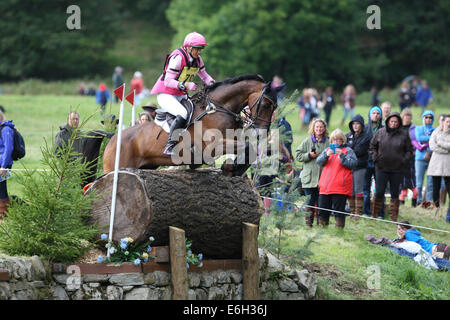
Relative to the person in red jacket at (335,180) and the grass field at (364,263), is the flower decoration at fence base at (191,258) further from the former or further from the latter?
the person in red jacket at (335,180)

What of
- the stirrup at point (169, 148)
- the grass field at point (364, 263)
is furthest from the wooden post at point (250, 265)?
the stirrup at point (169, 148)

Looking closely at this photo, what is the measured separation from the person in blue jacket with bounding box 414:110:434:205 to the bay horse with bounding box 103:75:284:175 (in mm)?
5891

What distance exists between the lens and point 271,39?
44281 millimetres

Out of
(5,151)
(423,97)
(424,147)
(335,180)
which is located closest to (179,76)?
(5,151)

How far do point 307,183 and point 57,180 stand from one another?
510 cm

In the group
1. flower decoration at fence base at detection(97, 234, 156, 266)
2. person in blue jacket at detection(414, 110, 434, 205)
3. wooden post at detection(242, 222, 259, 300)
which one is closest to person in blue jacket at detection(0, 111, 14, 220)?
flower decoration at fence base at detection(97, 234, 156, 266)

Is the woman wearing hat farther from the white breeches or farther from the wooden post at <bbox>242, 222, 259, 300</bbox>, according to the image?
the wooden post at <bbox>242, 222, 259, 300</bbox>

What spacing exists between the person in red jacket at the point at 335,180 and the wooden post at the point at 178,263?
4.24 m

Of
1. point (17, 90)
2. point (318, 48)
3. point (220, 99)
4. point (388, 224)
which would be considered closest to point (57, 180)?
point (220, 99)

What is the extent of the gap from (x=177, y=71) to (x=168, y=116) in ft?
2.38
